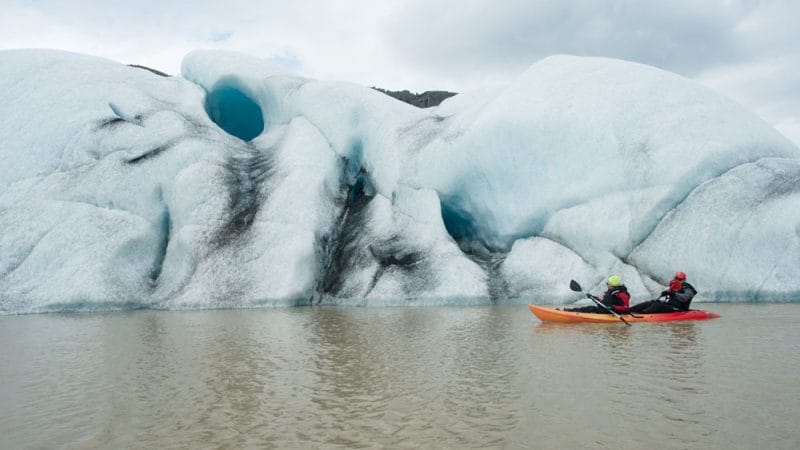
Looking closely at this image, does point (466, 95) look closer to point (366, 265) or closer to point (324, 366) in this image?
point (366, 265)

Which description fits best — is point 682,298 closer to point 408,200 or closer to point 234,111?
point 408,200

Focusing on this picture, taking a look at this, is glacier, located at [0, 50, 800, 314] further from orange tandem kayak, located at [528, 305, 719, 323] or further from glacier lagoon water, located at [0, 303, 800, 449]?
glacier lagoon water, located at [0, 303, 800, 449]

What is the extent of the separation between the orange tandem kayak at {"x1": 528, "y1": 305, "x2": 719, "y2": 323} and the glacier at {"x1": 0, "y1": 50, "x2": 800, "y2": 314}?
335 cm

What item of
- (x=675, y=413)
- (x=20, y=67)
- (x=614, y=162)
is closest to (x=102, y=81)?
(x=20, y=67)

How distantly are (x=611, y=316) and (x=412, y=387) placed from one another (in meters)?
7.00

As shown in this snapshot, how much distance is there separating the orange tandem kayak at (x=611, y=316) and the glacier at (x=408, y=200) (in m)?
3.35

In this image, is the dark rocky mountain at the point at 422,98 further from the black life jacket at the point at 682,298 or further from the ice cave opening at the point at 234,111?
the black life jacket at the point at 682,298

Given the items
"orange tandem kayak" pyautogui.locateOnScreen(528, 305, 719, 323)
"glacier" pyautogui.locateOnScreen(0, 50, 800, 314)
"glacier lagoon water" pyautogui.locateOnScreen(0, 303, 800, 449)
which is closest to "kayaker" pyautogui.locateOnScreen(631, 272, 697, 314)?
"orange tandem kayak" pyautogui.locateOnScreen(528, 305, 719, 323)

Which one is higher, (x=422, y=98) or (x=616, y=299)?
(x=422, y=98)

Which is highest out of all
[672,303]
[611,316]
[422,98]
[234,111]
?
[422,98]

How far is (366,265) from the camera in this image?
57.6ft

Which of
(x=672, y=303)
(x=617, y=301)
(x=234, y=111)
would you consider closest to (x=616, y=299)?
(x=617, y=301)

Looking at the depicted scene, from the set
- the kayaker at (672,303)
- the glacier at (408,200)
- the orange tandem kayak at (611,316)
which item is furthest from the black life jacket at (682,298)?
the glacier at (408,200)

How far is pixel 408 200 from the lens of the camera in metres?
19.1
